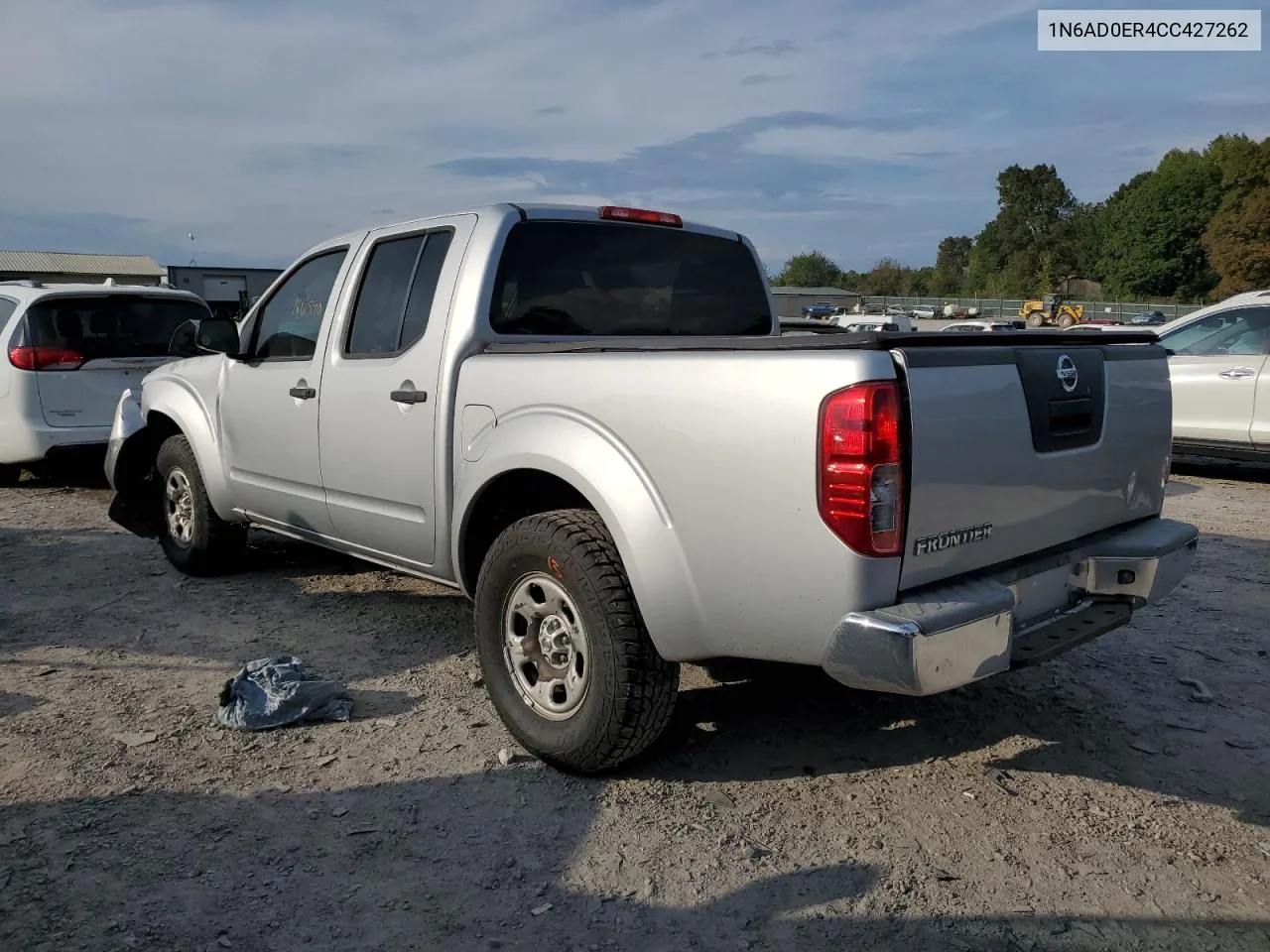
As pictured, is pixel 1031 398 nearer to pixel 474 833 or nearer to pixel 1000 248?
pixel 474 833

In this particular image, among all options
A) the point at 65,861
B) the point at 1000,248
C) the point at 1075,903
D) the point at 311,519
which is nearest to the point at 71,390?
the point at 311,519

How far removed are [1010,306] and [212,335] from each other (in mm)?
72782

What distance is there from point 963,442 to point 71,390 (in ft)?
25.4

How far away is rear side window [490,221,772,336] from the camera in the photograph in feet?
13.7

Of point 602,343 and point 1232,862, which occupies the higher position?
point 602,343

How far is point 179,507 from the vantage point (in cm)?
606

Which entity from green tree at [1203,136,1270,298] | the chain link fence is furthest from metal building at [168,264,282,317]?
green tree at [1203,136,1270,298]

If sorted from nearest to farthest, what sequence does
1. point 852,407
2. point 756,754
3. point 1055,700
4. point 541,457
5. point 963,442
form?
1. point 852,407
2. point 963,442
3. point 541,457
4. point 756,754
5. point 1055,700

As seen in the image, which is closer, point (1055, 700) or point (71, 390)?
point (1055, 700)

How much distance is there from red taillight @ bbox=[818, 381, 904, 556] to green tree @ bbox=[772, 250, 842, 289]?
127m

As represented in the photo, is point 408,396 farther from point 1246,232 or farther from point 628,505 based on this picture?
point 1246,232

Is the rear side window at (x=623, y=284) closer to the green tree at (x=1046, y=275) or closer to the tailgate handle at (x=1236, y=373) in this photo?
the tailgate handle at (x=1236, y=373)

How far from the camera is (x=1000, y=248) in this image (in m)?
112

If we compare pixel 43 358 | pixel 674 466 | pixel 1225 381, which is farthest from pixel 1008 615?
pixel 43 358
